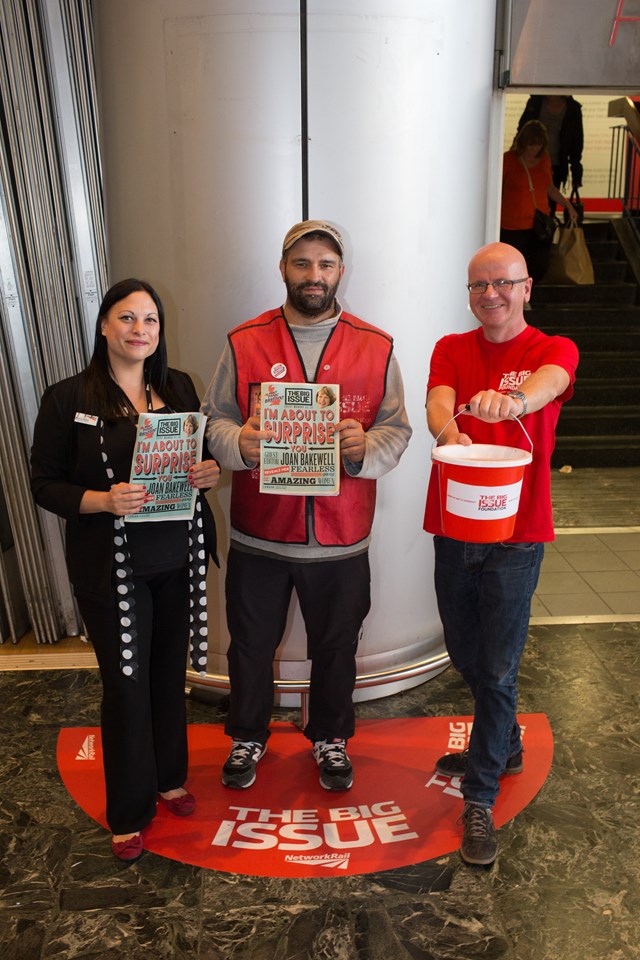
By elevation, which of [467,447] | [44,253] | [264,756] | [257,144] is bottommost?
[264,756]

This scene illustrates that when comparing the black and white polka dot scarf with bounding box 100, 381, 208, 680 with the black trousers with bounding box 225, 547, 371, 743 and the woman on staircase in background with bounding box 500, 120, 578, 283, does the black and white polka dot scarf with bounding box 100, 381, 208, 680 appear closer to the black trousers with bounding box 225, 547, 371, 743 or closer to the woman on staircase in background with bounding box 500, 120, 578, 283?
the black trousers with bounding box 225, 547, 371, 743

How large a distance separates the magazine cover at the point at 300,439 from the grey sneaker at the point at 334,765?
1.01m

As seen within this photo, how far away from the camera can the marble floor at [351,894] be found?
7.56 feet

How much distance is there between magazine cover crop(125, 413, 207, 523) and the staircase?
5.66 metres

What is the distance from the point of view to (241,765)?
3.02 metres

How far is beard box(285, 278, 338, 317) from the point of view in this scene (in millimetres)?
2744

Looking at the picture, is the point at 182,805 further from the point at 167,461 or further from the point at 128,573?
the point at 167,461

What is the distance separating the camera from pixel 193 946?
7.55 ft

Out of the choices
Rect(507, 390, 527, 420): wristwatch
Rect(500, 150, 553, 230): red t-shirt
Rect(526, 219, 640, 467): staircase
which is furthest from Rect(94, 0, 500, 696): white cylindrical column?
Rect(526, 219, 640, 467): staircase

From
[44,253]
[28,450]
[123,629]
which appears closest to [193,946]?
[123,629]

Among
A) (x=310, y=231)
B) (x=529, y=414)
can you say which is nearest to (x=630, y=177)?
(x=310, y=231)

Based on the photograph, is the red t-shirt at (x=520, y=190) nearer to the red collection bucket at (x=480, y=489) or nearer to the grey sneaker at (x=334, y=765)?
the red collection bucket at (x=480, y=489)

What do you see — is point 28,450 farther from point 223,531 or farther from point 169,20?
point 169,20

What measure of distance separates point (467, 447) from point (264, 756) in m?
1.51
